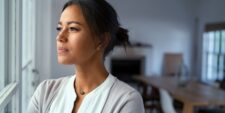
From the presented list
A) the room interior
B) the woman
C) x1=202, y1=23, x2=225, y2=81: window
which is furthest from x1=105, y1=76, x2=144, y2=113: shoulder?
x1=202, y1=23, x2=225, y2=81: window

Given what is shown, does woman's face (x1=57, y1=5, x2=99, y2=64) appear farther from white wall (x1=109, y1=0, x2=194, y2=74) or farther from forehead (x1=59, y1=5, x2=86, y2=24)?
white wall (x1=109, y1=0, x2=194, y2=74)

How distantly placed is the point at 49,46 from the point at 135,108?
4.20 ft

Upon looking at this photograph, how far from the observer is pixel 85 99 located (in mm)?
909

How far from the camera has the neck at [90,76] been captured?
94 cm

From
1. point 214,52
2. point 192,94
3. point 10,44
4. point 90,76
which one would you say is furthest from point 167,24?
point 90,76

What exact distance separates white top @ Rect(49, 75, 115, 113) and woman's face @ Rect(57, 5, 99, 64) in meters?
0.11

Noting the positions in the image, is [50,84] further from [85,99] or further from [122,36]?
[122,36]

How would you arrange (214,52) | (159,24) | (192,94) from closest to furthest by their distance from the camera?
(192,94) → (214,52) → (159,24)

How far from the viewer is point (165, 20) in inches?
305

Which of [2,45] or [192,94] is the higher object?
[2,45]

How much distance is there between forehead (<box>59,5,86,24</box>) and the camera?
2.87 ft

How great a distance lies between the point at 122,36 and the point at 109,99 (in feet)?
0.78

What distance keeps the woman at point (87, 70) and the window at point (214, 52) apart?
609cm

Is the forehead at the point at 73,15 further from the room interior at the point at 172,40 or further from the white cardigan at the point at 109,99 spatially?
the room interior at the point at 172,40
